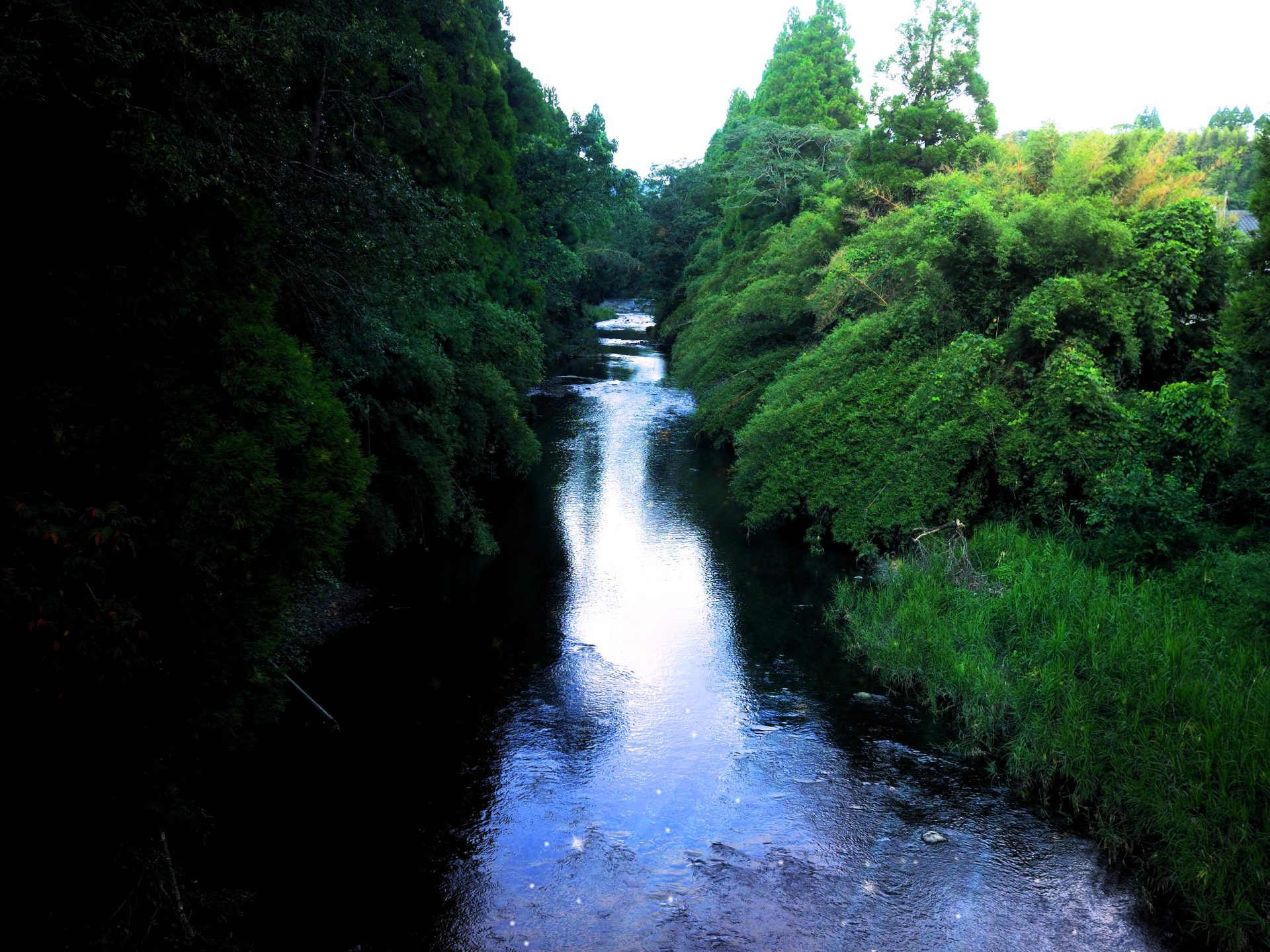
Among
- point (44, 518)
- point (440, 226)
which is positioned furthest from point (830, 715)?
point (44, 518)

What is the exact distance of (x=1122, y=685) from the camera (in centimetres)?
829

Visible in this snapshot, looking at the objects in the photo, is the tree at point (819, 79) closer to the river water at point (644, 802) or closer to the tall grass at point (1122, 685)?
the tall grass at point (1122, 685)

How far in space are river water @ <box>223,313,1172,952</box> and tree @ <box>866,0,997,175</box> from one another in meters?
14.4

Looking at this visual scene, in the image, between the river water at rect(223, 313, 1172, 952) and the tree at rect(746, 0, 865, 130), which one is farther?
the tree at rect(746, 0, 865, 130)

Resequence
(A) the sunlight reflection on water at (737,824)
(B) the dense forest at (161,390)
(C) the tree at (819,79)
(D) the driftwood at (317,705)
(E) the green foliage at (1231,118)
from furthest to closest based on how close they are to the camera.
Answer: (E) the green foliage at (1231,118), (C) the tree at (819,79), (D) the driftwood at (317,705), (A) the sunlight reflection on water at (737,824), (B) the dense forest at (161,390)

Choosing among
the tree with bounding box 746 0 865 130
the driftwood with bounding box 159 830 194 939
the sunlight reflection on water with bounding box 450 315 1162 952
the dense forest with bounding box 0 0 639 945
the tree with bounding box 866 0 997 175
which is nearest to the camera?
the dense forest with bounding box 0 0 639 945

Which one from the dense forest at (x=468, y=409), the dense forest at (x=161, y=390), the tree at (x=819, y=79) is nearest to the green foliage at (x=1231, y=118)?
the tree at (x=819, y=79)

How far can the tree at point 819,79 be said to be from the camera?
36625 millimetres

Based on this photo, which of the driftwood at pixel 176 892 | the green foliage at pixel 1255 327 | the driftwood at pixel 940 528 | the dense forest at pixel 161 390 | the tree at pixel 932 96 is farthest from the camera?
the tree at pixel 932 96

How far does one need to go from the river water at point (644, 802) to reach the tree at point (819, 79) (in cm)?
2919

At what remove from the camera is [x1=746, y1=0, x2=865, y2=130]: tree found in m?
36.6

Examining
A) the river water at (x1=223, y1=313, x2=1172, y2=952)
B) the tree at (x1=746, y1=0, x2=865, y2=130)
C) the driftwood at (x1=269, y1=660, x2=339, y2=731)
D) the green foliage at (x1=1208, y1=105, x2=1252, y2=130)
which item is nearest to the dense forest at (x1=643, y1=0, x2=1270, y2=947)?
the river water at (x1=223, y1=313, x2=1172, y2=952)

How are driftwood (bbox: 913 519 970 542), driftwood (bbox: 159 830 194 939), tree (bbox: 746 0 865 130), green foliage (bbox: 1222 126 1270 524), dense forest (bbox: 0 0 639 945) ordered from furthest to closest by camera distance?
tree (bbox: 746 0 865 130), driftwood (bbox: 913 519 970 542), green foliage (bbox: 1222 126 1270 524), driftwood (bbox: 159 830 194 939), dense forest (bbox: 0 0 639 945)

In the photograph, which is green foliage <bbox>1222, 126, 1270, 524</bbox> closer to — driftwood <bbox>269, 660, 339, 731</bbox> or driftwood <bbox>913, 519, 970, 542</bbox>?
driftwood <bbox>913, 519, 970, 542</bbox>
